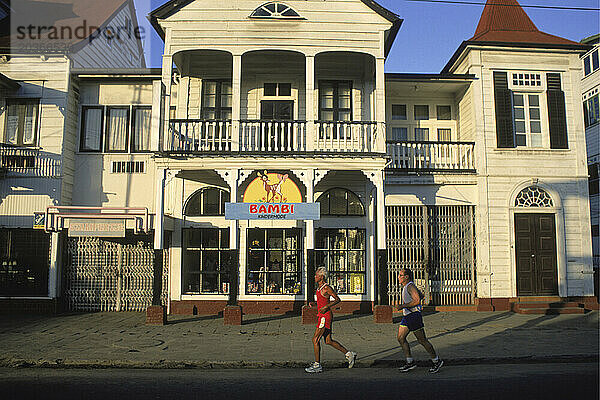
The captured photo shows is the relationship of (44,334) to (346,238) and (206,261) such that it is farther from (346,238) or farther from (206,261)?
(346,238)

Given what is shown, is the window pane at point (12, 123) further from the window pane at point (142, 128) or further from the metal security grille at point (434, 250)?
the metal security grille at point (434, 250)

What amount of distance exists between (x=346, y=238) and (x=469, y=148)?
5.02 meters

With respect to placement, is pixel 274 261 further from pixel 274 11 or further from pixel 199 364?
pixel 274 11

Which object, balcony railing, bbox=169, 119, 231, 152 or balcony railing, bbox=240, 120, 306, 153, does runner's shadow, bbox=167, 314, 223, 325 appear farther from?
balcony railing, bbox=240, 120, 306, 153

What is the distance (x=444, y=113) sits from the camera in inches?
685

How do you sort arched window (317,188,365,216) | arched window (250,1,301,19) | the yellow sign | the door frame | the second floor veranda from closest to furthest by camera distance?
the yellow sign, arched window (250,1,301,19), the door frame, arched window (317,188,365,216), the second floor veranda

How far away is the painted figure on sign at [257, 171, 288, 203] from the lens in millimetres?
13562

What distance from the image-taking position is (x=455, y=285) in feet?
50.7

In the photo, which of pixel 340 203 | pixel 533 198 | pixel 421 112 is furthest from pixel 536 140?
pixel 340 203

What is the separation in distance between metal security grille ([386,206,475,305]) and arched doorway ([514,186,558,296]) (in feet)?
4.81

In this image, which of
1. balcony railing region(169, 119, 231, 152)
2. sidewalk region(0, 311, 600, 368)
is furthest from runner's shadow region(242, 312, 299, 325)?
balcony railing region(169, 119, 231, 152)


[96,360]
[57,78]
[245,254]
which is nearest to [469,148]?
[245,254]

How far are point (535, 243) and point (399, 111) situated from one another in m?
6.22

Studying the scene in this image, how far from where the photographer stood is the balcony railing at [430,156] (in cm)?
1583
